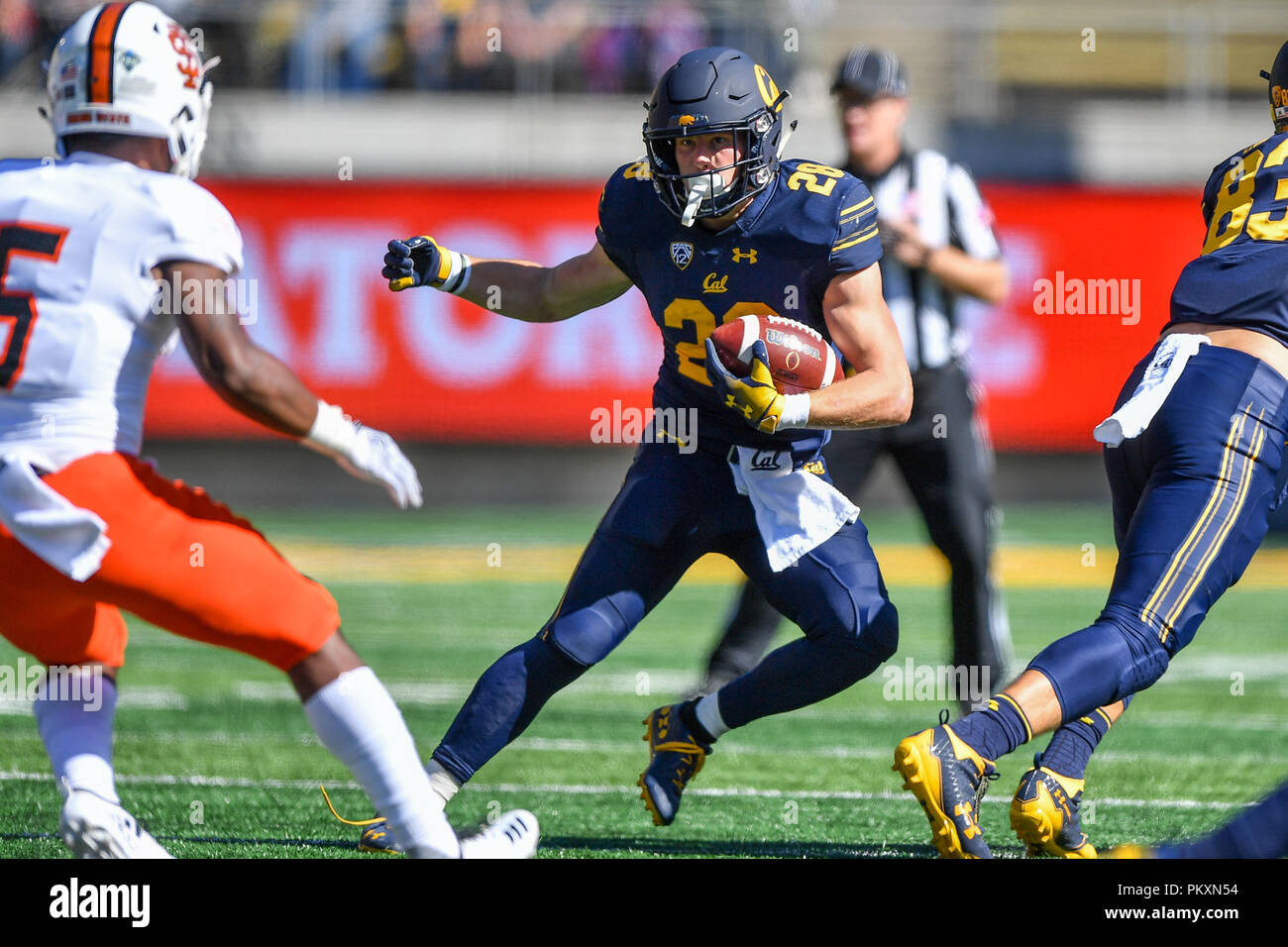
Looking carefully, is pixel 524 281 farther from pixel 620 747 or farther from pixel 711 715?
pixel 620 747

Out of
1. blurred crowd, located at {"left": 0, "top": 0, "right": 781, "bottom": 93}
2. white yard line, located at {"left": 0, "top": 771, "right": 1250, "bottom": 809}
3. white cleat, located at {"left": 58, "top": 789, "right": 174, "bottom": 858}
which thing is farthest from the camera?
blurred crowd, located at {"left": 0, "top": 0, "right": 781, "bottom": 93}

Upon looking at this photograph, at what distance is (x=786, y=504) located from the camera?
3.91m

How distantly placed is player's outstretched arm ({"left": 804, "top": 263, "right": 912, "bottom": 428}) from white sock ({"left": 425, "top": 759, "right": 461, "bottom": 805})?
3.71 feet

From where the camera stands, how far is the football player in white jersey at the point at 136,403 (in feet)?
9.78

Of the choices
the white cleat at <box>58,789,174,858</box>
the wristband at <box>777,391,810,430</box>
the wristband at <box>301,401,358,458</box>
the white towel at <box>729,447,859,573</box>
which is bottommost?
the white cleat at <box>58,789,174,858</box>

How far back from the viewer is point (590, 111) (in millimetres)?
14641

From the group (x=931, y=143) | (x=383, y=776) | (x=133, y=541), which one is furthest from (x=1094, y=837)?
(x=931, y=143)

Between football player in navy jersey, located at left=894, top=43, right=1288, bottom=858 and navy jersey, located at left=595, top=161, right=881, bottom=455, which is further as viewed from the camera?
navy jersey, located at left=595, top=161, right=881, bottom=455

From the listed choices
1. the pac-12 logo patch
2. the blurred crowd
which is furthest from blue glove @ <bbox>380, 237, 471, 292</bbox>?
the blurred crowd

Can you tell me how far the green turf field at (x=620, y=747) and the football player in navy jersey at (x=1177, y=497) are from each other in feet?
2.09

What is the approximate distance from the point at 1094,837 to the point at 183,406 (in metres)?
10.4

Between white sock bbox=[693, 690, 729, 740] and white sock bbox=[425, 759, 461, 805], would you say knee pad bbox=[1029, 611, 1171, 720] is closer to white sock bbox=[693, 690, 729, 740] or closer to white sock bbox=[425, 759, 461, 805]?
white sock bbox=[693, 690, 729, 740]

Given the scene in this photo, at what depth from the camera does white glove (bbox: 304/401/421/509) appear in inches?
122

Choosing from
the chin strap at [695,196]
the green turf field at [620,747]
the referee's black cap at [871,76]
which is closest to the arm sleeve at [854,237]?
the chin strap at [695,196]
